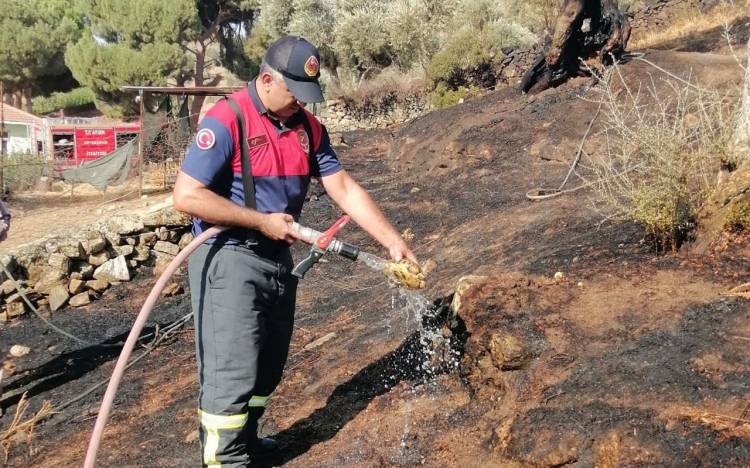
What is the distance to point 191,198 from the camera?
2.76 m

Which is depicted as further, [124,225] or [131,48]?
[131,48]

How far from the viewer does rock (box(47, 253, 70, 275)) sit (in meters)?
8.13

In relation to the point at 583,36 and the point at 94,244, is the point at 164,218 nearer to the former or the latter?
the point at 94,244

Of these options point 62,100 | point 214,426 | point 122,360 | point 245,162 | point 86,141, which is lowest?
point 62,100

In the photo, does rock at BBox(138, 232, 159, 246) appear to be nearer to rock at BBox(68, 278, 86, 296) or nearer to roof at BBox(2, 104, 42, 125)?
rock at BBox(68, 278, 86, 296)

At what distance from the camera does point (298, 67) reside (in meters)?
2.83

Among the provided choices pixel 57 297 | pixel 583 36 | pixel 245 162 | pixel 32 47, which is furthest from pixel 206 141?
pixel 32 47

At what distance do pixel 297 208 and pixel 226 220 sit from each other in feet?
1.47

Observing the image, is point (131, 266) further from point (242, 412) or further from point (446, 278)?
point (242, 412)

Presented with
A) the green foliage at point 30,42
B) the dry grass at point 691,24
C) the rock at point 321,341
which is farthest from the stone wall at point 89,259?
the green foliage at point 30,42

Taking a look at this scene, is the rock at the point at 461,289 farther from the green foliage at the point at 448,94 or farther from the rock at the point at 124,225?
the green foliage at the point at 448,94

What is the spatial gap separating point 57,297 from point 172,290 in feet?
4.69

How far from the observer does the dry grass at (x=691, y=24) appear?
15.0m

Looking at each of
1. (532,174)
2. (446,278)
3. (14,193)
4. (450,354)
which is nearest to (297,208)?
(450,354)
